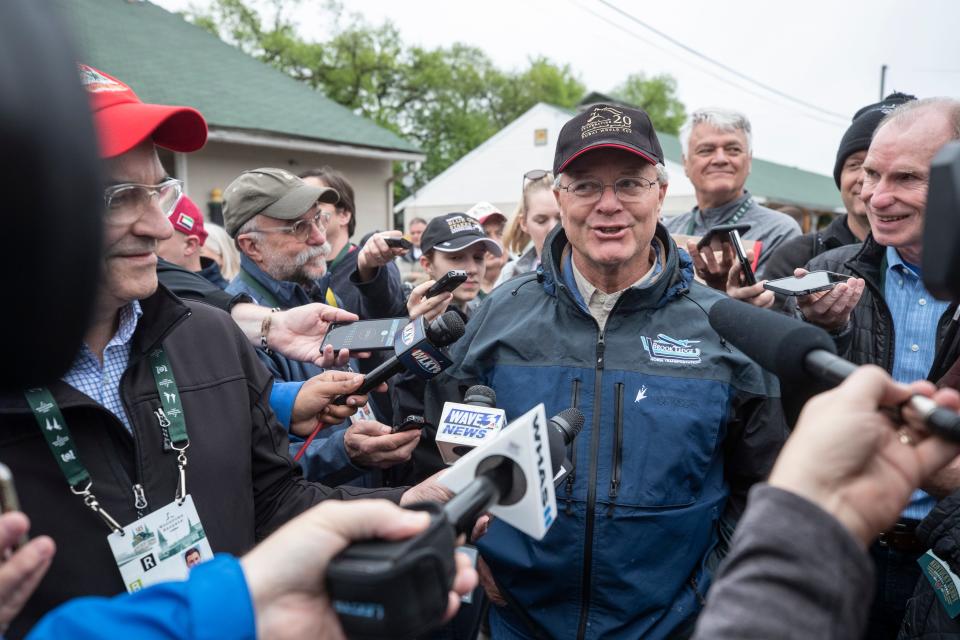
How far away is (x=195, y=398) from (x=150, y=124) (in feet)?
2.48

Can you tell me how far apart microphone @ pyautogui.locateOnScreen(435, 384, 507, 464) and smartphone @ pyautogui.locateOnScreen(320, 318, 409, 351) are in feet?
1.92

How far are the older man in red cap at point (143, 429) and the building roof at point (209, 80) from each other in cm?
1154

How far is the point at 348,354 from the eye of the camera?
2.49 metres

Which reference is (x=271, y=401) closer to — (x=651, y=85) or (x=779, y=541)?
(x=779, y=541)

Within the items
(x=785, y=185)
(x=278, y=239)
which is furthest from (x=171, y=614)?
(x=785, y=185)

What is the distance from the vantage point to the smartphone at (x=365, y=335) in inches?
96.2

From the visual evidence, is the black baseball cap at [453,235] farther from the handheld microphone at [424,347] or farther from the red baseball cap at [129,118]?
the red baseball cap at [129,118]

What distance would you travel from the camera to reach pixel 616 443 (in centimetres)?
214

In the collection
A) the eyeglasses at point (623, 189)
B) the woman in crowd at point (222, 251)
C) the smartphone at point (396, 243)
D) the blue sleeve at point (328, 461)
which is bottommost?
the woman in crowd at point (222, 251)

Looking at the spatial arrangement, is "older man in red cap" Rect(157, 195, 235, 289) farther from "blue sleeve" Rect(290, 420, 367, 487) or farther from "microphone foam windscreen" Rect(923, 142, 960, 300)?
"microphone foam windscreen" Rect(923, 142, 960, 300)

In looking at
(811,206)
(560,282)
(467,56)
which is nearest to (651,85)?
(467,56)

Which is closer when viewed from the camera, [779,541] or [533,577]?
[779,541]

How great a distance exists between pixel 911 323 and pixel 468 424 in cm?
191

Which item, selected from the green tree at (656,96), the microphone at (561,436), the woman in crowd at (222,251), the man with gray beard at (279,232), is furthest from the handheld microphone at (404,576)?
the green tree at (656,96)
